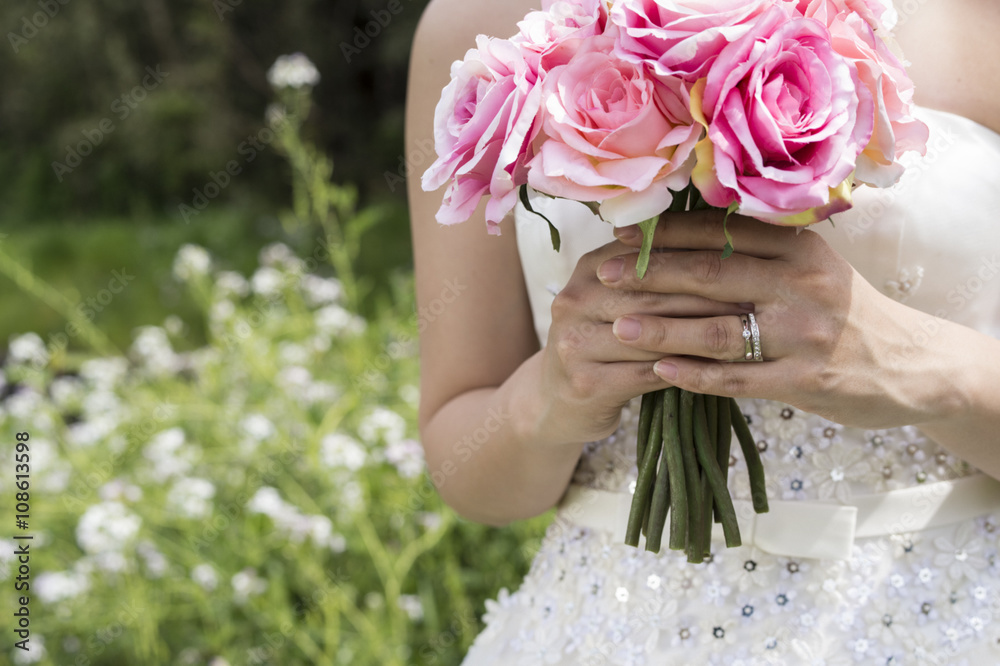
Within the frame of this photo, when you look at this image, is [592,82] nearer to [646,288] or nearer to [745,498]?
[646,288]

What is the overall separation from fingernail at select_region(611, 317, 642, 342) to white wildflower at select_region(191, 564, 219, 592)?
2037 millimetres

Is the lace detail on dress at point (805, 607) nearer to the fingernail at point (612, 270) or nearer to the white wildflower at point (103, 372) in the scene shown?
the fingernail at point (612, 270)

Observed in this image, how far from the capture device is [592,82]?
2.71 ft

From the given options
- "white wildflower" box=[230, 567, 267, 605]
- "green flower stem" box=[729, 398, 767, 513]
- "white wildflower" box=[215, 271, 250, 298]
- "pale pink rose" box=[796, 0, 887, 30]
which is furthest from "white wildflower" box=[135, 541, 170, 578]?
"pale pink rose" box=[796, 0, 887, 30]

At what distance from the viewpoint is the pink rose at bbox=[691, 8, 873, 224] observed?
0.76m

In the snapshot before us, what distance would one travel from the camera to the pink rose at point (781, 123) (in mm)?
756

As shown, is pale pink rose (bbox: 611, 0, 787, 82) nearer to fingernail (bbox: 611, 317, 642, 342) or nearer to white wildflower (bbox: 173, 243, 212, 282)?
fingernail (bbox: 611, 317, 642, 342)

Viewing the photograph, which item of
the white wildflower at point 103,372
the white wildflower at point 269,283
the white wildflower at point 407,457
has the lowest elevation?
the white wildflower at point 103,372

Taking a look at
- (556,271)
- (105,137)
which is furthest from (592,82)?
(105,137)

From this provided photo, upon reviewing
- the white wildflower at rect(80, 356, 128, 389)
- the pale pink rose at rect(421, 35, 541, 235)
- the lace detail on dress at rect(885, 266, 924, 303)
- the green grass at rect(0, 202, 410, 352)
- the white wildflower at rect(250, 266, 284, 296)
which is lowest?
the green grass at rect(0, 202, 410, 352)

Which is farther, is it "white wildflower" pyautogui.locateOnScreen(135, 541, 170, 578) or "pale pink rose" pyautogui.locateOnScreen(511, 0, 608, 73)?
"white wildflower" pyautogui.locateOnScreen(135, 541, 170, 578)

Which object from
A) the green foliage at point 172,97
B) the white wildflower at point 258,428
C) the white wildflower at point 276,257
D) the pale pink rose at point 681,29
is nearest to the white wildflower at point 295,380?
the white wildflower at point 258,428

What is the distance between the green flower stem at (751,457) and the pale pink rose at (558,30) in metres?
0.49

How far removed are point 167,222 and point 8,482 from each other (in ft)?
25.1
